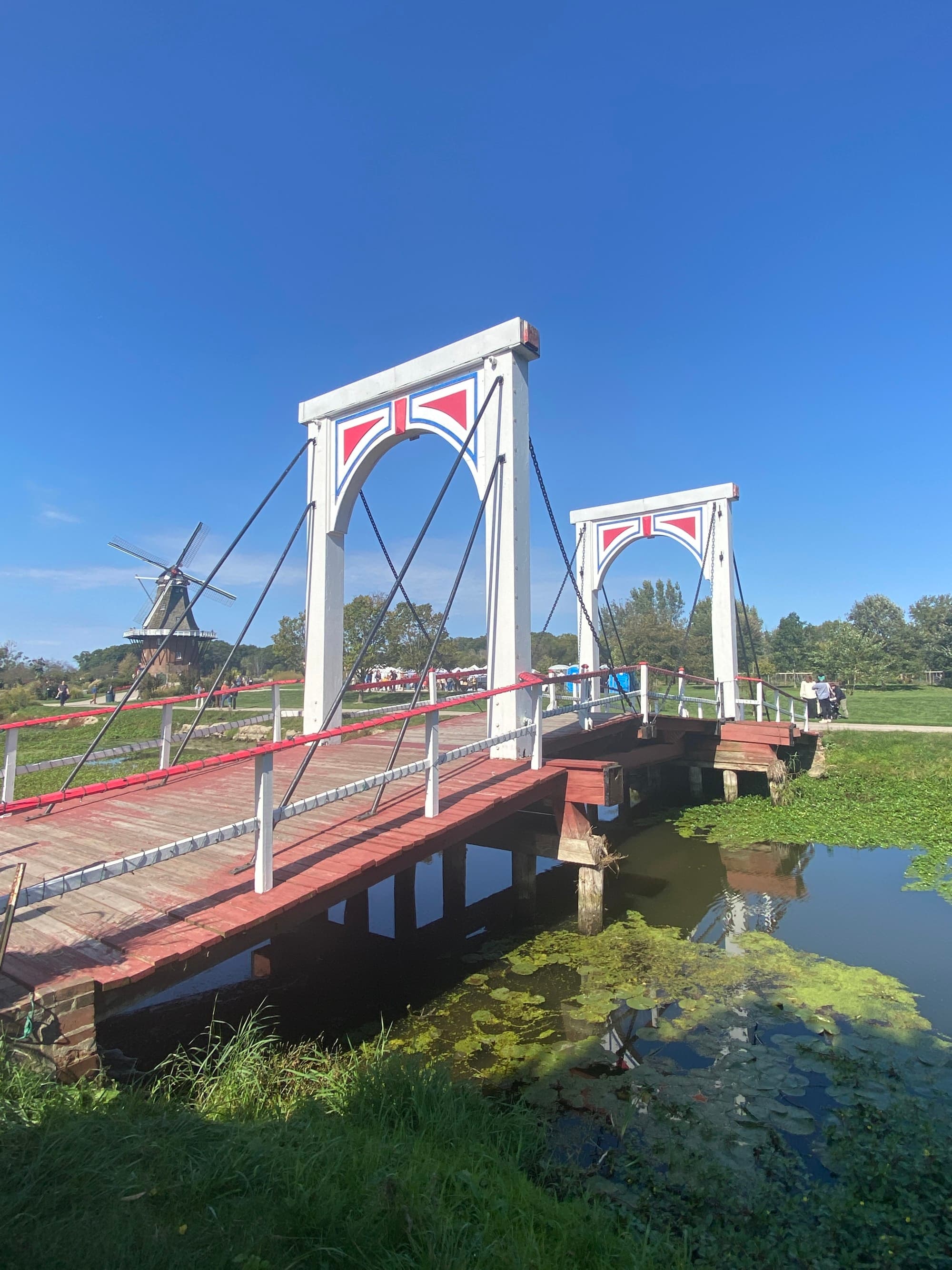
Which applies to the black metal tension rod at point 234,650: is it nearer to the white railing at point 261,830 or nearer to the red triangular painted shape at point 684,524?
the white railing at point 261,830

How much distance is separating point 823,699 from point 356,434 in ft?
58.2

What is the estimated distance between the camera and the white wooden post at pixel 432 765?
233 inches

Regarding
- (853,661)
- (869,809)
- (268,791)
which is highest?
(853,661)

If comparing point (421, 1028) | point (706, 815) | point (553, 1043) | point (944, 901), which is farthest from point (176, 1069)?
point (706, 815)

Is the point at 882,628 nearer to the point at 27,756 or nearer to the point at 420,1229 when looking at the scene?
the point at 27,756

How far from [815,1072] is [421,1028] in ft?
9.39

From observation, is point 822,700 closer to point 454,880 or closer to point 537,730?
point 454,880

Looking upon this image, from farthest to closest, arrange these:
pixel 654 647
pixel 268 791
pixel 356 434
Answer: pixel 654 647
pixel 356 434
pixel 268 791

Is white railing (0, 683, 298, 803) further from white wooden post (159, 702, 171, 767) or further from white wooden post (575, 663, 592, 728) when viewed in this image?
white wooden post (575, 663, 592, 728)

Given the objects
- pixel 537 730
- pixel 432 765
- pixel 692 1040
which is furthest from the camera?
pixel 537 730

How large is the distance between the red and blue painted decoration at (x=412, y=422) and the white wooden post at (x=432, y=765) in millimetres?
3395

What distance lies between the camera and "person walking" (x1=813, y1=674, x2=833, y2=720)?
2120 cm

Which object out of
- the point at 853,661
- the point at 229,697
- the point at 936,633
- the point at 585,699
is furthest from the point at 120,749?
the point at 936,633

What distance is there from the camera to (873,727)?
748 inches
